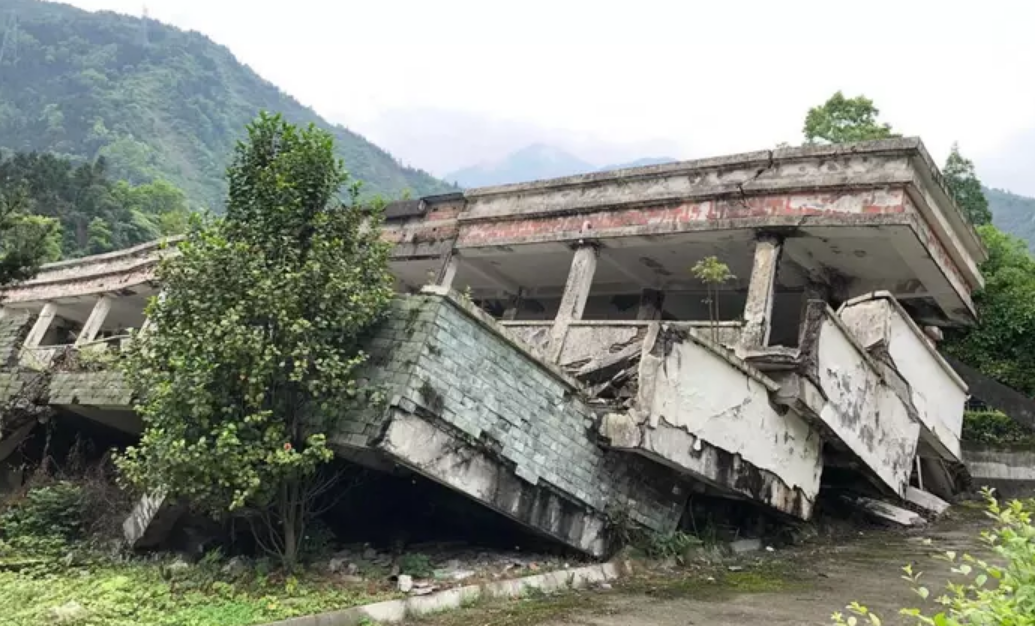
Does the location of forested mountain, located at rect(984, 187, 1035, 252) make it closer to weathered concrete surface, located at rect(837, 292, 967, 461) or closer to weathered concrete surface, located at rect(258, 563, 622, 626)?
weathered concrete surface, located at rect(837, 292, 967, 461)

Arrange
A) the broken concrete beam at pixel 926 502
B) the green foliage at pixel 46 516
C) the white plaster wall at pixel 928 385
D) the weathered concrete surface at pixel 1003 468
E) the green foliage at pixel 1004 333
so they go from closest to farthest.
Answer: the green foliage at pixel 46 516
the white plaster wall at pixel 928 385
the broken concrete beam at pixel 926 502
the weathered concrete surface at pixel 1003 468
the green foliage at pixel 1004 333

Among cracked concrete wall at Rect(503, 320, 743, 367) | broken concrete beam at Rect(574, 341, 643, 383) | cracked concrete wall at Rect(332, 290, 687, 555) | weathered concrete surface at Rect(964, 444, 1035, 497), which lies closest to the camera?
cracked concrete wall at Rect(332, 290, 687, 555)

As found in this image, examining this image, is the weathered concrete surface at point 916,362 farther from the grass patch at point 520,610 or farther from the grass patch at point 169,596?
the grass patch at point 169,596

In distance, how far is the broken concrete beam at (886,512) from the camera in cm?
962

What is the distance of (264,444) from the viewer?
5957 millimetres

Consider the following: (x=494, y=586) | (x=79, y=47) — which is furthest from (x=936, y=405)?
(x=79, y=47)

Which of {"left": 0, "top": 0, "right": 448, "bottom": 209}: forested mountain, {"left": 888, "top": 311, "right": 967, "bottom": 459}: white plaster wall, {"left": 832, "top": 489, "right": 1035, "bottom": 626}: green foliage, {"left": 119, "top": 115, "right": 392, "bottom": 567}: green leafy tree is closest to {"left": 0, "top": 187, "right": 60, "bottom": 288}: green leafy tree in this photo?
{"left": 119, "top": 115, "right": 392, "bottom": 567}: green leafy tree

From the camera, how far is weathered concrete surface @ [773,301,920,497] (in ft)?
23.6

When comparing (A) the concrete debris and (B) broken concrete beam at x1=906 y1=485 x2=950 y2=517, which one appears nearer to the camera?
(A) the concrete debris

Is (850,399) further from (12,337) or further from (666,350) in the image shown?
(12,337)

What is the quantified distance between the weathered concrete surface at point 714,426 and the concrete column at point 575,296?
10.6 feet

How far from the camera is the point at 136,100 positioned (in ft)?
302

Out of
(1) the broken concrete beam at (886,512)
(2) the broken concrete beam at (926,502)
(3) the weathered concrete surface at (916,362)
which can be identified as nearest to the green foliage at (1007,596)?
(3) the weathered concrete surface at (916,362)

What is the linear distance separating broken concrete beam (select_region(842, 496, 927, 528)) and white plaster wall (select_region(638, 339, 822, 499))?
2.40m
